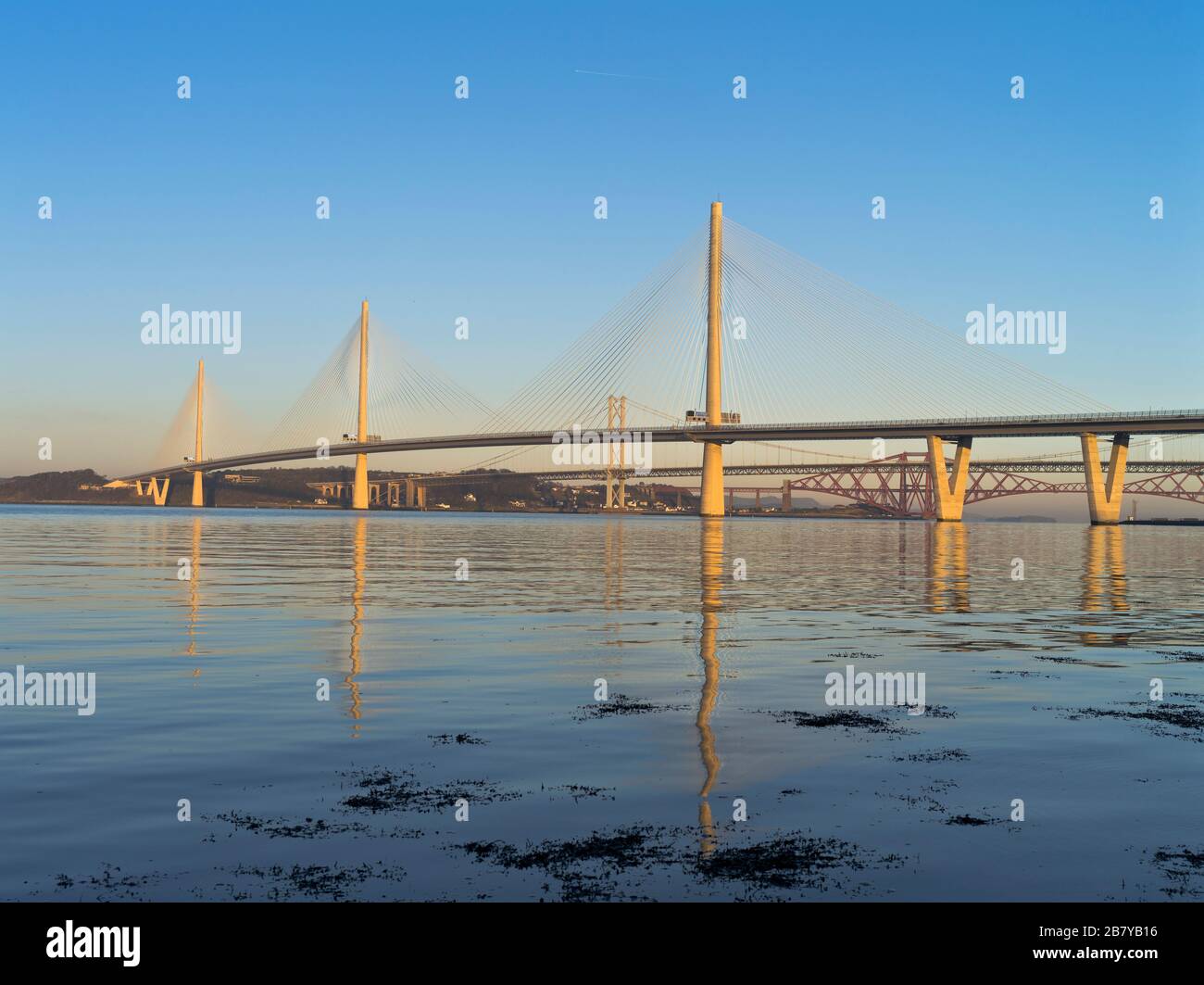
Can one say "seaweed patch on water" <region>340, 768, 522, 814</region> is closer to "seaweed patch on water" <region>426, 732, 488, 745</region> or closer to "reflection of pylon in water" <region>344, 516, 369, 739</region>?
"seaweed patch on water" <region>426, 732, 488, 745</region>

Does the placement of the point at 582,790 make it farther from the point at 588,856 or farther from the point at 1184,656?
the point at 1184,656

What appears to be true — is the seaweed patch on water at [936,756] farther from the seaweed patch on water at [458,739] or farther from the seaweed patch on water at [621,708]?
the seaweed patch on water at [458,739]

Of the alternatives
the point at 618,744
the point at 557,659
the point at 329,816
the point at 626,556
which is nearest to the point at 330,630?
the point at 557,659

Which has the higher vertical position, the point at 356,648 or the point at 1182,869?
the point at 356,648

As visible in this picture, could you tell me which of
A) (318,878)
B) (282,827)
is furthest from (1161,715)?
(318,878)

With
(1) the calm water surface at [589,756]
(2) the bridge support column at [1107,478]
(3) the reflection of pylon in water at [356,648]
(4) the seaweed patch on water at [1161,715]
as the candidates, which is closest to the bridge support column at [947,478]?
(2) the bridge support column at [1107,478]

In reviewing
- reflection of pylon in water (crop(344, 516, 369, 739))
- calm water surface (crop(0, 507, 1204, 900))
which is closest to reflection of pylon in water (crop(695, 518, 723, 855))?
calm water surface (crop(0, 507, 1204, 900))
